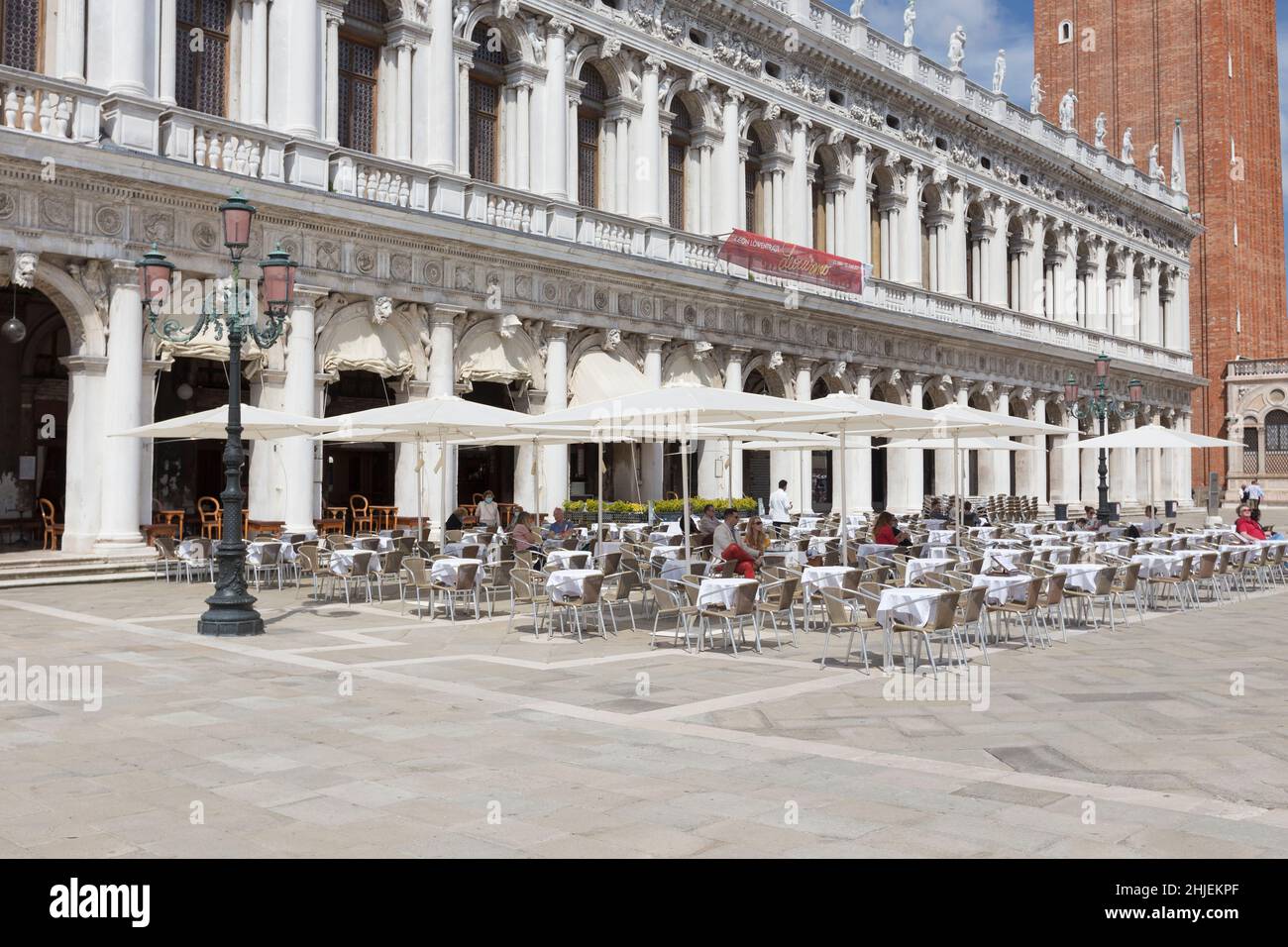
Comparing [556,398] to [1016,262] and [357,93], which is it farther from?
[1016,262]

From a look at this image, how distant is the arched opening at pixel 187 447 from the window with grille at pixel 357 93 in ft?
16.6

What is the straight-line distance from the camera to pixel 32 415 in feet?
73.0

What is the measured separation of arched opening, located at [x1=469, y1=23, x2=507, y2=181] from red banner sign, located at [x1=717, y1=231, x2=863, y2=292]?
6320mm

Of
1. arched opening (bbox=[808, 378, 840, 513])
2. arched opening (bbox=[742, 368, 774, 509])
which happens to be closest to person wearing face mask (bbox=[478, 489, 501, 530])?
arched opening (bbox=[742, 368, 774, 509])

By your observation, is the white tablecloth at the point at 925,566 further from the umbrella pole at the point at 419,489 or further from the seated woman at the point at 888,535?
the umbrella pole at the point at 419,489

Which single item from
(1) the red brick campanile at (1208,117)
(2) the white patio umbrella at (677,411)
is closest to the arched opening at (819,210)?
(2) the white patio umbrella at (677,411)

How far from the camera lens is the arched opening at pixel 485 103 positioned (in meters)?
23.8

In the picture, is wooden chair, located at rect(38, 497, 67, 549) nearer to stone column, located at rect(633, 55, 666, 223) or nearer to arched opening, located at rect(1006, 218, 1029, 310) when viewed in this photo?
stone column, located at rect(633, 55, 666, 223)

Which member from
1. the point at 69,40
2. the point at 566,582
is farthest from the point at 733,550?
the point at 69,40

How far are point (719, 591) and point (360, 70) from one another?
15.2m

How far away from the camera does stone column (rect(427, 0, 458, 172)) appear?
866 inches

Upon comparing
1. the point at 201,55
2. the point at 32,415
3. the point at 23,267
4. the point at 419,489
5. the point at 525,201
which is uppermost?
the point at 201,55
